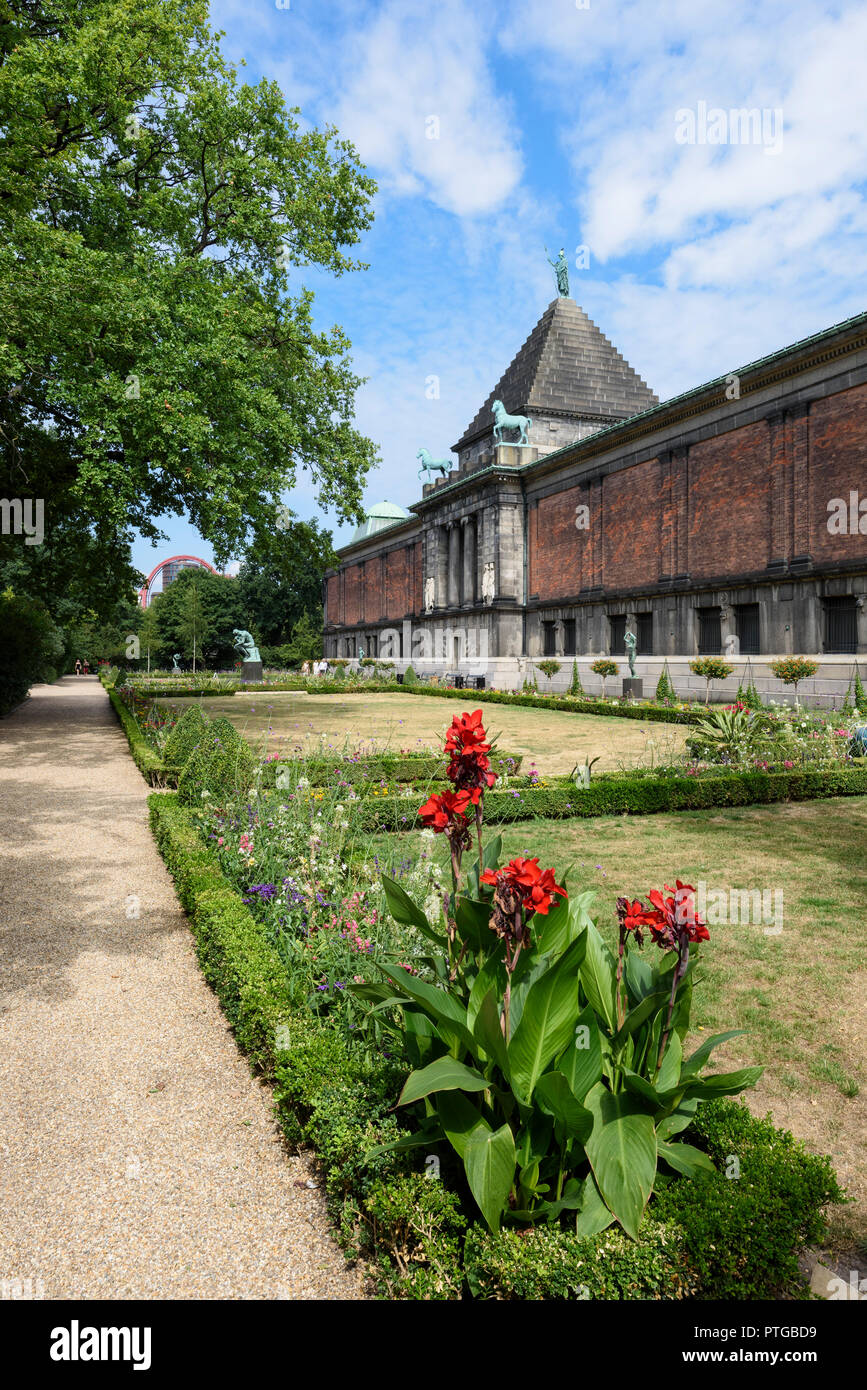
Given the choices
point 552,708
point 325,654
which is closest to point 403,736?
point 552,708

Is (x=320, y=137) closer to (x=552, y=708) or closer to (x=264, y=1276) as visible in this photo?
(x=552, y=708)

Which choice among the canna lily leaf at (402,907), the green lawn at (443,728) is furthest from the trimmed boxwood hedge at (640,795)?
the canna lily leaf at (402,907)

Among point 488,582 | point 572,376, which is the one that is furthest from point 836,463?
point 572,376

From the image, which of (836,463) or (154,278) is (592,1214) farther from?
(836,463)

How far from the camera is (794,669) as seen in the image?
23.8m

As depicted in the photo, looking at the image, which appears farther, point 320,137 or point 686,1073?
point 320,137

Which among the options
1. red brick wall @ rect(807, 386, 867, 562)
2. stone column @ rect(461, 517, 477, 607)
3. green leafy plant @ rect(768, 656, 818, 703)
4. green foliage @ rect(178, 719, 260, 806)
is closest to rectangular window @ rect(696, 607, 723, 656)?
red brick wall @ rect(807, 386, 867, 562)

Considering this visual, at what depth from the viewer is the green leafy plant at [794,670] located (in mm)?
23828

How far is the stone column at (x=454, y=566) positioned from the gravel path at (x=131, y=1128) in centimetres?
4324

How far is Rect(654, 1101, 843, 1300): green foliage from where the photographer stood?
8.34 feet

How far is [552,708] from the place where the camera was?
28188 millimetres

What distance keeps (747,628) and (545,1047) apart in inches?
1150

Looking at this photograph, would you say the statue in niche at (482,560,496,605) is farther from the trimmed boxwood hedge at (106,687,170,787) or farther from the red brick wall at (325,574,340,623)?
the red brick wall at (325,574,340,623)
